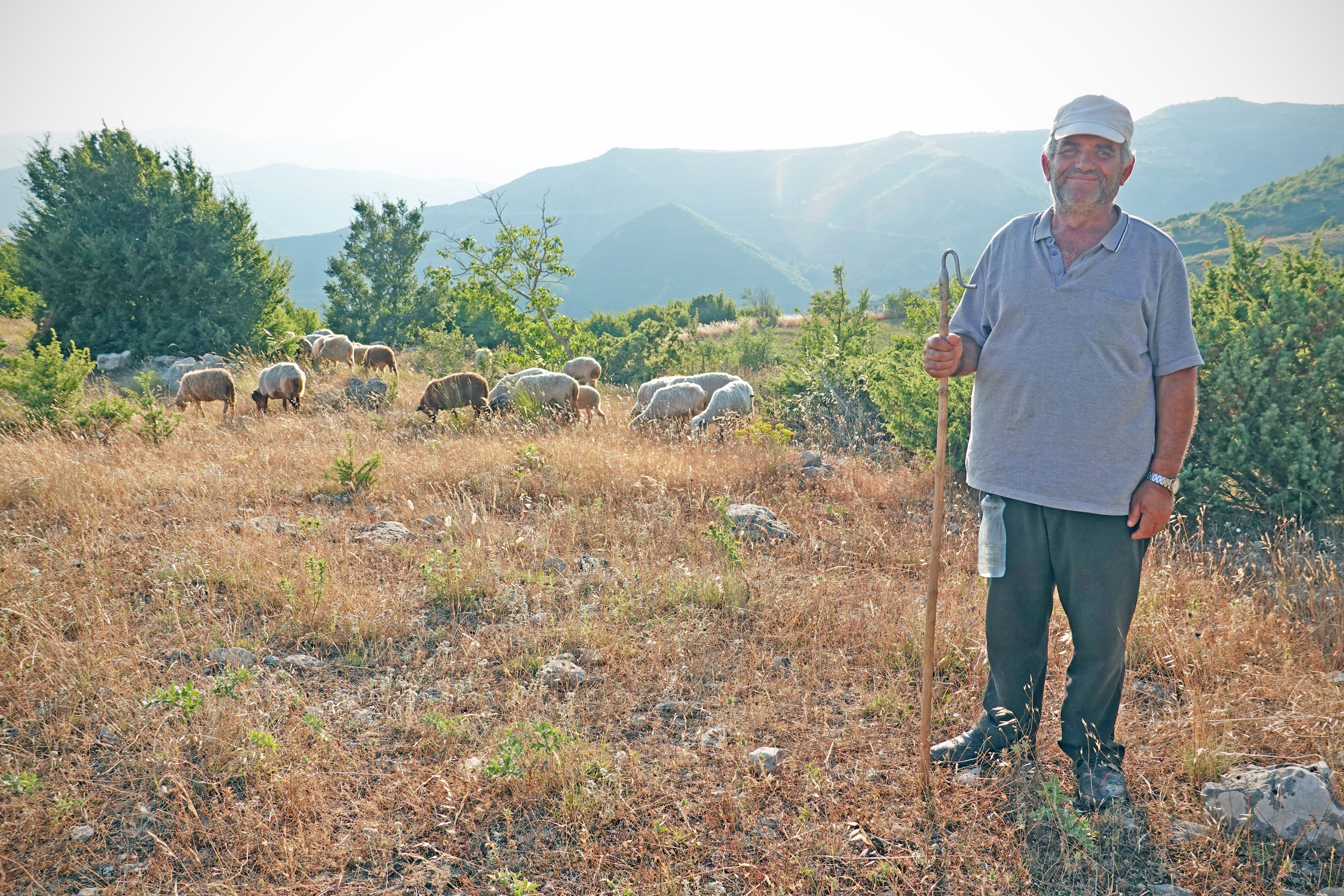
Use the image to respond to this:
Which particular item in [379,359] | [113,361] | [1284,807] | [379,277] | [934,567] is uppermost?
[379,277]

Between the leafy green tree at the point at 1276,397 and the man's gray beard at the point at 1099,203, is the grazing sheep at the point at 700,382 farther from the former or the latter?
the man's gray beard at the point at 1099,203

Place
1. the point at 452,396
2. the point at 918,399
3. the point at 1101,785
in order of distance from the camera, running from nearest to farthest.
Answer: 1. the point at 1101,785
2. the point at 918,399
3. the point at 452,396

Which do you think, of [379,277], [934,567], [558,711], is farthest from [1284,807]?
[379,277]

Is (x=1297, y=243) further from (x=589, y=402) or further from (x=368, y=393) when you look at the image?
(x=368, y=393)

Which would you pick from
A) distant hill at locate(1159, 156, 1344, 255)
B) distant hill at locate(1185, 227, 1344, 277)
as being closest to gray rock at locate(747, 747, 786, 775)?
distant hill at locate(1185, 227, 1344, 277)

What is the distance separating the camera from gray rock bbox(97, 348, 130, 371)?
678 inches

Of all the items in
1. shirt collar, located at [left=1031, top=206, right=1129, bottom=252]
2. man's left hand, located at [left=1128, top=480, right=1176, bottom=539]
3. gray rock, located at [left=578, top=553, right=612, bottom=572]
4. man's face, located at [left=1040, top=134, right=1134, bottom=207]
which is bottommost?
gray rock, located at [left=578, top=553, right=612, bottom=572]

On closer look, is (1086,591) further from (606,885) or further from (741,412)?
(741,412)

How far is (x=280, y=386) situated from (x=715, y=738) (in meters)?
11.0

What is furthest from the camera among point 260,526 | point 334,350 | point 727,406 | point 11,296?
point 11,296

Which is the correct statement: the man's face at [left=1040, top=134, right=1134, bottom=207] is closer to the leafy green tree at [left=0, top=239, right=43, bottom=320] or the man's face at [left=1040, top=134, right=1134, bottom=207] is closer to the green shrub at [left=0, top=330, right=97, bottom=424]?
the green shrub at [left=0, top=330, right=97, bottom=424]

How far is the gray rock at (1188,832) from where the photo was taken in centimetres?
254

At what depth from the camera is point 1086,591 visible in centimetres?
267

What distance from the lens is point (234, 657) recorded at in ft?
12.3
